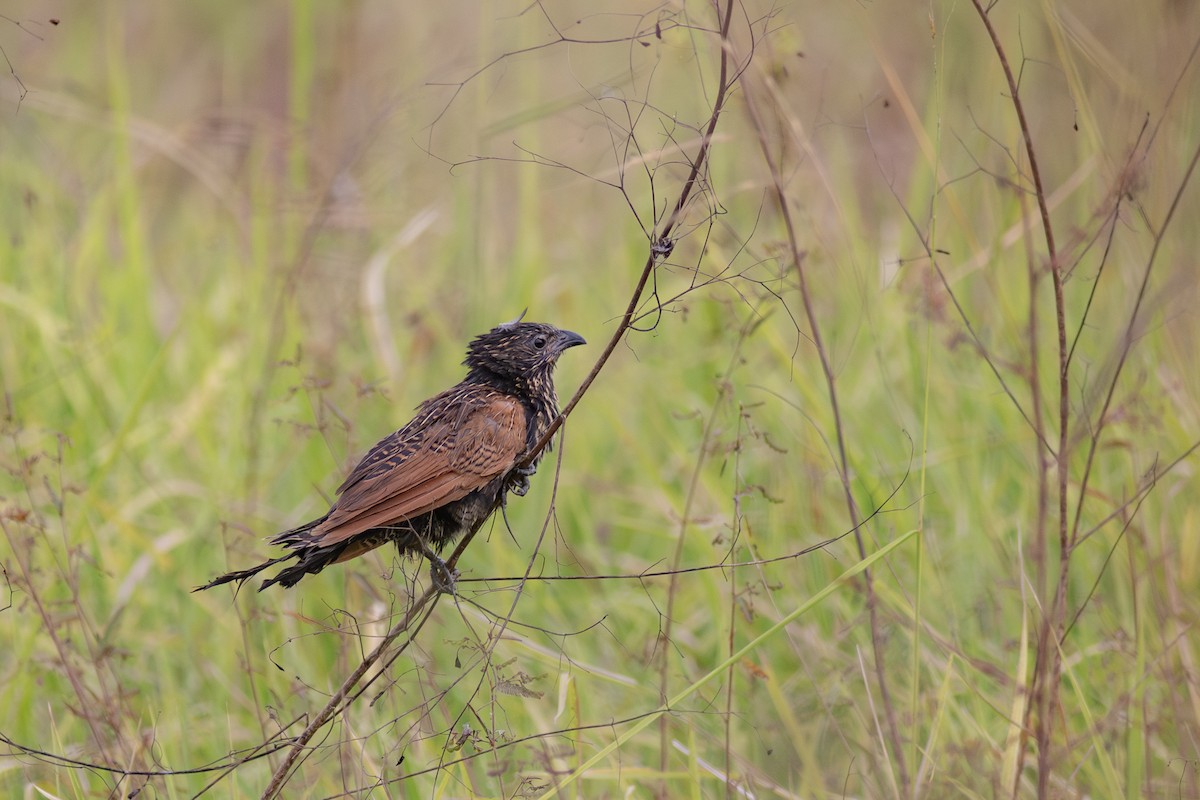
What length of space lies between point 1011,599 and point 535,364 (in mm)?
1705

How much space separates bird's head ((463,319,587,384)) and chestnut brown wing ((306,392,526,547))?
9.7 inches

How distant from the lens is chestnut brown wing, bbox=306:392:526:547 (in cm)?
245

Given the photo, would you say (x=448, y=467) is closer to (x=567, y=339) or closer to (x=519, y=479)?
(x=519, y=479)

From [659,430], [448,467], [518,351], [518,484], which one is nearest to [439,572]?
[448,467]

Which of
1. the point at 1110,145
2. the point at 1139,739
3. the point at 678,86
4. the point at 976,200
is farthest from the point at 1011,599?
the point at 678,86

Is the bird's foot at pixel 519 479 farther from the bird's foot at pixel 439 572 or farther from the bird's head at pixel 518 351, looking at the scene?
the bird's head at pixel 518 351

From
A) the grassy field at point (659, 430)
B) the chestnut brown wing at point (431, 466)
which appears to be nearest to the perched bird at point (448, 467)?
the chestnut brown wing at point (431, 466)

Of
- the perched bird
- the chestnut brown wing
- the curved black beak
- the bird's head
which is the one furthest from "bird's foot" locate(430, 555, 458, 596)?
the curved black beak

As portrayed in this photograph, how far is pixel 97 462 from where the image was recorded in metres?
4.37

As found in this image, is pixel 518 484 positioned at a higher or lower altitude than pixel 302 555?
higher

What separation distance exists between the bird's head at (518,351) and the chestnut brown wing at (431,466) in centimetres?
25

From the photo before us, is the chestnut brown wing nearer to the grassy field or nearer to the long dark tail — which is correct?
the long dark tail

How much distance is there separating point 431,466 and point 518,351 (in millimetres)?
560

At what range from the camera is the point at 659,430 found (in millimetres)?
4688
